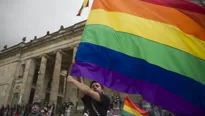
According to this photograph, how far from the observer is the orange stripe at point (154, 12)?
151 inches

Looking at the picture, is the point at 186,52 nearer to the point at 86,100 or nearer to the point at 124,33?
the point at 124,33

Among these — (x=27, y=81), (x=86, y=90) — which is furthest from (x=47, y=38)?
(x=86, y=90)

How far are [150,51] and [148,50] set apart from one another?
0.12ft

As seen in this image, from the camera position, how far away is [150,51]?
362 centimetres

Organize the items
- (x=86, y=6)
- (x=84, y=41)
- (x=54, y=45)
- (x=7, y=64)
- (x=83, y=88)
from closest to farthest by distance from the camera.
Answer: (x=83, y=88)
(x=84, y=41)
(x=86, y=6)
(x=54, y=45)
(x=7, y=64)

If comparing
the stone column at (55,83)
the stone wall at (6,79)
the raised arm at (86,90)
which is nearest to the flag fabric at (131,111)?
the raised arm at (86,90)

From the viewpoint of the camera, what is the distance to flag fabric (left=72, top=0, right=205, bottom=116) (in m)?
3.34

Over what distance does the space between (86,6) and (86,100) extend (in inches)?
74.2

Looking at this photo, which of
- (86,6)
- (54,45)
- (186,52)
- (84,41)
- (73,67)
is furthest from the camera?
(54,45)

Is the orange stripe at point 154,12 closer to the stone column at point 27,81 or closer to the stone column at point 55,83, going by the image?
the stone column at point 55,83

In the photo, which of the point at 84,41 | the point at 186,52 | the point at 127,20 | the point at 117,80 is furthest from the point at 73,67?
the point at 186,52

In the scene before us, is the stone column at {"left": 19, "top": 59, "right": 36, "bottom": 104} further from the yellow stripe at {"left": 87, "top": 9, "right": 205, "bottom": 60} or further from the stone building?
the yellow stripe at {"left": 87, "top": 9, "right": 205, "bottom": 60}

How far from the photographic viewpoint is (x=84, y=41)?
3404 millimetres

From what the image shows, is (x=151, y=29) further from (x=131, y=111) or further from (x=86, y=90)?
(x=131, y=111)
